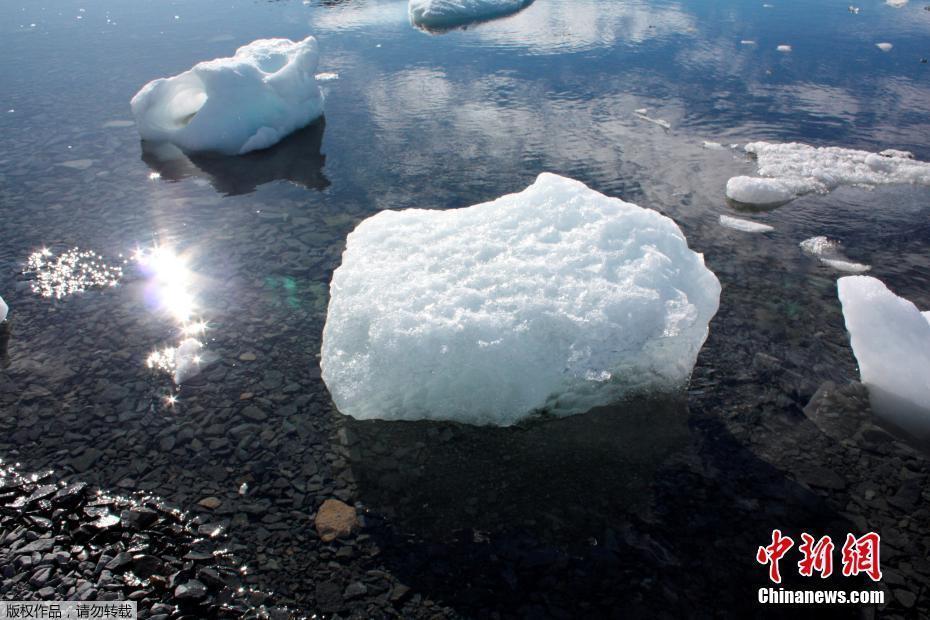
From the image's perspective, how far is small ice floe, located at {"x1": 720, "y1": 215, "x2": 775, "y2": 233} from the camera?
6312 mm

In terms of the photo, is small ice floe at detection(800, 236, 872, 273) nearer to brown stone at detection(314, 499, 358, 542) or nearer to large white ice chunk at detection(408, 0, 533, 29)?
brown stone at detection(314, 499, 358, 542)

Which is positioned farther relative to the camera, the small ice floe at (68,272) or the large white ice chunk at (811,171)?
the large white ice chunk at (811,171)

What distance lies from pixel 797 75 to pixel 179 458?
12784 millimetres

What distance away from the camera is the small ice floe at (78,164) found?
25.8ft

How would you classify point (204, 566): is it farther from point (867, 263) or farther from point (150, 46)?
point (150, 46)

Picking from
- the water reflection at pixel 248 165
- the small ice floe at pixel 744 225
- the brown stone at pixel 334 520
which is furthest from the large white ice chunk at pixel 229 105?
the brown stone at pixel 334 520

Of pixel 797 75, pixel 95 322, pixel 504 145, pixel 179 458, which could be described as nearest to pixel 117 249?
pixel 95 322

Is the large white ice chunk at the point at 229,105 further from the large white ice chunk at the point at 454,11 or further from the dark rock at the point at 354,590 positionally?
the large white ice chunk at the point at 454,11

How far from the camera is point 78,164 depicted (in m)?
7.94

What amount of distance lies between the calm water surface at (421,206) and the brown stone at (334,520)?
0.08m

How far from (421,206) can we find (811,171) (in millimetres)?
4949

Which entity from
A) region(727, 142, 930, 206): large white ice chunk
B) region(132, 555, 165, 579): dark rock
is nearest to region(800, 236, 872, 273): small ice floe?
region(727, 142, 930, 206): large white ice chunk

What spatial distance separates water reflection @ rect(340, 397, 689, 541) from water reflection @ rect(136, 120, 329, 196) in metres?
4.59

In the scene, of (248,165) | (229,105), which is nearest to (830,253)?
(248,165)
